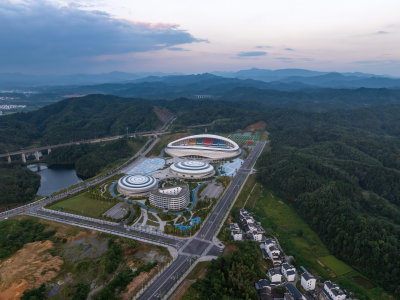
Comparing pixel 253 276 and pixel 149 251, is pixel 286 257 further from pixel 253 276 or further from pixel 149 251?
pixel 149 251

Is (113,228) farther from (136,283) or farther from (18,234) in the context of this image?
(18,234)

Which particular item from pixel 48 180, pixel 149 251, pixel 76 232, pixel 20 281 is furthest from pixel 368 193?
pixel 48 180

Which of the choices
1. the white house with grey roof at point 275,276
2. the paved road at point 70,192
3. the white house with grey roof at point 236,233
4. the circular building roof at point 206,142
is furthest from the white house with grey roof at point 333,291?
the circular building roof at point 206,142

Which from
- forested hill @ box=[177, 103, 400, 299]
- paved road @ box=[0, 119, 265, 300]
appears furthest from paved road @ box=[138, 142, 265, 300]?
forested hill @ box=[177, 103, 400, 299]

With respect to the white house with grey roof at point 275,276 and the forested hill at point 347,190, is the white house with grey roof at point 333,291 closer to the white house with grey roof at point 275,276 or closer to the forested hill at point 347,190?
the white house with grey roof at point 275,276

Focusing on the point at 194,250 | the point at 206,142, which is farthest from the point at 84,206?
the point at 206,142

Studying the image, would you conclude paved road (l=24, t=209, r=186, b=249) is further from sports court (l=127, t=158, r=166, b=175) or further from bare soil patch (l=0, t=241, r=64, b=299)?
sports court (l=127, t=158, r=166, b=175)
